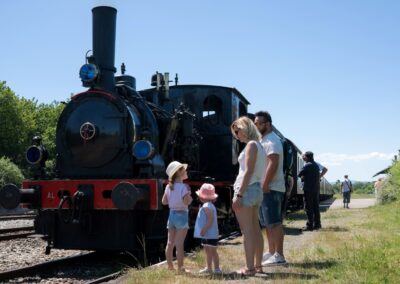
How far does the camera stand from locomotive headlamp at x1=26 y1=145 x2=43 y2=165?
828 cm

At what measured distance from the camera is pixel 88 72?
25.7ft

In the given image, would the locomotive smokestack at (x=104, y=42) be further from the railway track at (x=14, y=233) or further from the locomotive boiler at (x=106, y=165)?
the railway track at (x=14, y=233)

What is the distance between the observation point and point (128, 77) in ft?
29.0

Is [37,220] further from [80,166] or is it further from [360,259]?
[360,259]

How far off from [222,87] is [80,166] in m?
3.78

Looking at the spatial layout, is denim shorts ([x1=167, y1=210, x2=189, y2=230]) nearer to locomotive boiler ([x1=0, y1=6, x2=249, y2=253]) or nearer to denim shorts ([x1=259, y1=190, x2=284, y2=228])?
denim shorts ([x1=259, y1=190, x2=284, y2=228])

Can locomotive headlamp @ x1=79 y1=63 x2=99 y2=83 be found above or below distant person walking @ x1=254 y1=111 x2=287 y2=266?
above

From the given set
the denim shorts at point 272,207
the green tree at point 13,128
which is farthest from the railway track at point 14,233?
the green tree at point 13,128

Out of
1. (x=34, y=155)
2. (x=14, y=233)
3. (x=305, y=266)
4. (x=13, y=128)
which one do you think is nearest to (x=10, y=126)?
(x=13, y=128)

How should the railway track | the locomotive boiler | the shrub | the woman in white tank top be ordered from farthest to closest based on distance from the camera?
the shrub, the railway track, the locomotive boiler, the woman in white tank top

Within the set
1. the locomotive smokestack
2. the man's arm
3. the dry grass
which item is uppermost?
the locomotive smokestack

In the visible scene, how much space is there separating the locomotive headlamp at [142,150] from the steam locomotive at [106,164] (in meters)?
0.02

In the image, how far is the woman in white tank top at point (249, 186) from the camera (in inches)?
204

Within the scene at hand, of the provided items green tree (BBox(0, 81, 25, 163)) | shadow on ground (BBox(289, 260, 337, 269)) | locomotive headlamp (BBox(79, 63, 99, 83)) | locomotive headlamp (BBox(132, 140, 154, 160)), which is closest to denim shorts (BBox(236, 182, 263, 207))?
shadow on ground (BBox(289, 260, 337, 269))
